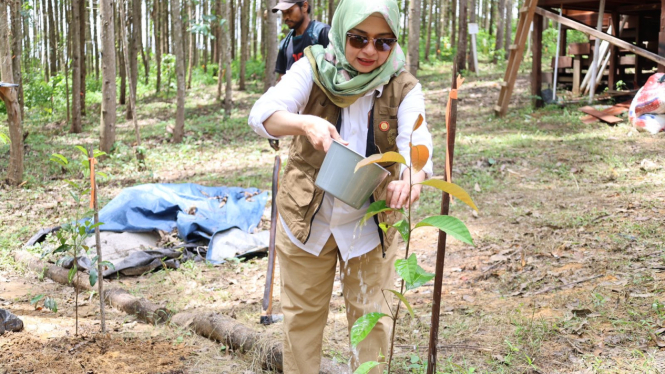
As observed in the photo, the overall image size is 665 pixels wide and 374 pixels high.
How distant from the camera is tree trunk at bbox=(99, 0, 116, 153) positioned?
25.5 feet

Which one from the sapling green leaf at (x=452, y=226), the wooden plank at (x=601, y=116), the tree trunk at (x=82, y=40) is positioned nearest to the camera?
the sapling green leaf at (x=452, y=226)

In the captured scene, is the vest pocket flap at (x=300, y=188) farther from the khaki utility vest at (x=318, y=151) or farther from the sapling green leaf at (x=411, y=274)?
the sapling green leaf at (x=411, y=274)

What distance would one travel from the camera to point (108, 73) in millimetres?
8023

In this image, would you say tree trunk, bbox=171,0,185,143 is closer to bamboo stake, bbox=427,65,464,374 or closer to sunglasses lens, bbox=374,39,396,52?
sunglasses lens, bbox=374,39,396,52

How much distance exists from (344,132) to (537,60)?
330 inches

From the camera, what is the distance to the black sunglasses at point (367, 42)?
174 cm

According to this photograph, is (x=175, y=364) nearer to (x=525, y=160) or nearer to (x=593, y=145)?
(x=525, y=160)

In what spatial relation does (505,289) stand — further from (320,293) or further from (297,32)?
(297,32)

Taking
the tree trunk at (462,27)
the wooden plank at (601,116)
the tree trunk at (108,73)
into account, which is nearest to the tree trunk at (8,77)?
the tree trunk at (108,73)

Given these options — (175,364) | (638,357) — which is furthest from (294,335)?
(638,357)

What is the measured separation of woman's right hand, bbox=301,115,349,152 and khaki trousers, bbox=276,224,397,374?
1.55ft

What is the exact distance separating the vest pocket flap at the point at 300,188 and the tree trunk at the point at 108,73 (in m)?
6.81

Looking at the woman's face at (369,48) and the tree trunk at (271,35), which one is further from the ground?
the tree trunk at (271,35)

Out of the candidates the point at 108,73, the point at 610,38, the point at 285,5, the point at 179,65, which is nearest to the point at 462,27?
the point at 610,38
